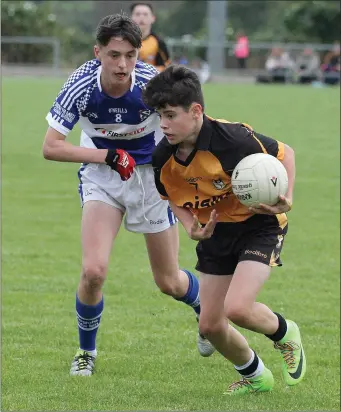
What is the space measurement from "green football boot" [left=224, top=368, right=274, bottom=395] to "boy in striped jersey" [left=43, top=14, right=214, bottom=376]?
0.58m

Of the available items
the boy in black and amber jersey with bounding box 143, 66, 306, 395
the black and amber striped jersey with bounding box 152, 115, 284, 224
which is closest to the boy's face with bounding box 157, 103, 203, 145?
the boy in black and amber jersey with bounding box 143, 66, 306, 395

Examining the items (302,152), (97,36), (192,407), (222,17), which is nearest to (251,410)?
(192,407)

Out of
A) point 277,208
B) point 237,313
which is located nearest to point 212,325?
point 237,313

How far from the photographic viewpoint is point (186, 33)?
162ft

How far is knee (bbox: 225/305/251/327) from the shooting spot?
4938mm

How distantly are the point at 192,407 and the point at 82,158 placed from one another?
1.57m

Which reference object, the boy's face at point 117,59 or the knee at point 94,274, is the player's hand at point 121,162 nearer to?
the boy's face at point 117,59

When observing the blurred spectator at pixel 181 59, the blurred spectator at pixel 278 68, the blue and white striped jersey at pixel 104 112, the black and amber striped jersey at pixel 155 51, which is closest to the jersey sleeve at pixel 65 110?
the blue and white striped jersey at pixel 104 112

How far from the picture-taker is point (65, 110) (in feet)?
18.6

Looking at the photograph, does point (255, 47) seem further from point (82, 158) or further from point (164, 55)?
point (82, 158)

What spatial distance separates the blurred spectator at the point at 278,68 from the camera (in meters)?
38.0

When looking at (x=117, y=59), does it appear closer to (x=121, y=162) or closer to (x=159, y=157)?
(x=121, y=162)

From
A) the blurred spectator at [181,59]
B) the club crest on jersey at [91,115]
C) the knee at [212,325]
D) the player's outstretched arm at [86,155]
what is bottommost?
the blurred spectator at [181,59]

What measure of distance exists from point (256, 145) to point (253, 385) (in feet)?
4.56
